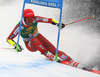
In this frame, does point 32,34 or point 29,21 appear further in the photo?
point 32,34

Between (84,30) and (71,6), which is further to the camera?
(71,6)

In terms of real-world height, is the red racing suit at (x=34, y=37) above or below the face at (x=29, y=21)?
below

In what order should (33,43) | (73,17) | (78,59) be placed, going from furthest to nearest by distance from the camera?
(73,17) → (78,59) → (33,43)

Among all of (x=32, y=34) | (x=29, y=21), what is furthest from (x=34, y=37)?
(x=29, y=21)

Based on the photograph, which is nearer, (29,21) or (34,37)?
(29,21)

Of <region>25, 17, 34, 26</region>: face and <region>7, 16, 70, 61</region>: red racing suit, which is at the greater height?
<region>25, 17, 34, 26</region>: face

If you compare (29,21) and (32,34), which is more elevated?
(29,21)

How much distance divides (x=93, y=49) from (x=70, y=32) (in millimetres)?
1389

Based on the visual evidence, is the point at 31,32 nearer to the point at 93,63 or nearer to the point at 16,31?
the point at 16,31

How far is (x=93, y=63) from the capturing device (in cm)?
729

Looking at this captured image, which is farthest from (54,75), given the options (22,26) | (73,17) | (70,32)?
(73,17)

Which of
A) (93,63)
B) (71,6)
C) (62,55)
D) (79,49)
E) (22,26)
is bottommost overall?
(93,63)

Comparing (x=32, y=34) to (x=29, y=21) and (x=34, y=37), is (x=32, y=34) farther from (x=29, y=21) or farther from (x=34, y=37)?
(x=29, y=21)

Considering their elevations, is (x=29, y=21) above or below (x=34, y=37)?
above
